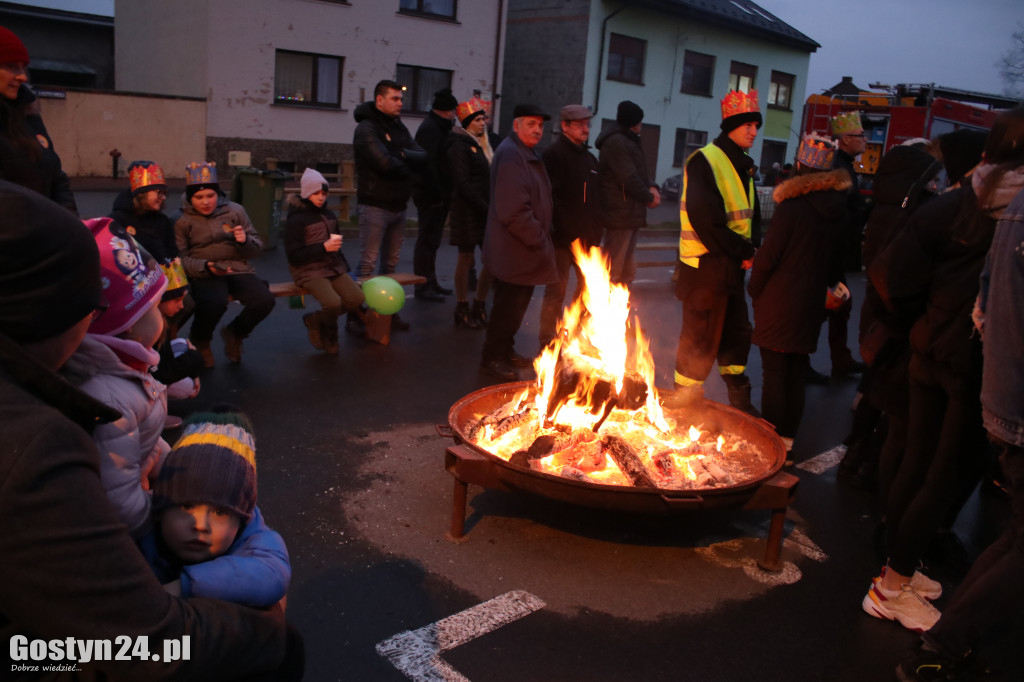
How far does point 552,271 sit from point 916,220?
3733 millimetres

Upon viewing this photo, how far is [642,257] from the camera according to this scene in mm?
15281

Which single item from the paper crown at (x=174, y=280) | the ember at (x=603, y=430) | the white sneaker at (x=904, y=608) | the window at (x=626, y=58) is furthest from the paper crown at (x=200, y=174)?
the window at (x=626, y=58)

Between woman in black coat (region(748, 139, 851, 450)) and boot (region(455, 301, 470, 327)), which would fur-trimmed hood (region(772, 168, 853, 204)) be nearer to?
woman in black coat (region(748, 139, 851, 450))

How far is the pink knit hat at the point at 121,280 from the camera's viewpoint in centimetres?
211

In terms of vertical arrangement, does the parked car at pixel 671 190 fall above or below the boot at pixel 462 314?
above

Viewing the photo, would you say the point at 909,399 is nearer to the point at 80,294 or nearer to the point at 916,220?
the point at 916,220

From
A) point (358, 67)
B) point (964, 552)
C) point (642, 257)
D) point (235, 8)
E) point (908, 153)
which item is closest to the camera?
point (964, 552)

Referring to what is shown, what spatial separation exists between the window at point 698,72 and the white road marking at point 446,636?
30.4 meters

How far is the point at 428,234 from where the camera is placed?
31.4 feet

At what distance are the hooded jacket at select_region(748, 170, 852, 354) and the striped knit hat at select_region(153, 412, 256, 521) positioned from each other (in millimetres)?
3919

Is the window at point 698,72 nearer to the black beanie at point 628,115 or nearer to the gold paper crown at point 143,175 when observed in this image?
the black beanie at point 628,115

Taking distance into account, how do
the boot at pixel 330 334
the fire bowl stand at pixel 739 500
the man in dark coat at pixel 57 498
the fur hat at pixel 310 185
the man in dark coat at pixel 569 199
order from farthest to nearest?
the man in dark coat at pixel 569 199 < the boot at pixel 330 334 < the fur hat at pixel 310 185 < the fire bowl stand at pixel 739 500 < the man in dark coat at pixel 57 498

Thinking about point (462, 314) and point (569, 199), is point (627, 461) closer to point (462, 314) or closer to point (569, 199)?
point (569, 199)

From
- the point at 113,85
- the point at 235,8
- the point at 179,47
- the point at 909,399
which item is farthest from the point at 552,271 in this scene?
the point at 113,85
